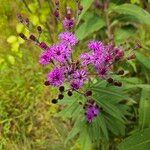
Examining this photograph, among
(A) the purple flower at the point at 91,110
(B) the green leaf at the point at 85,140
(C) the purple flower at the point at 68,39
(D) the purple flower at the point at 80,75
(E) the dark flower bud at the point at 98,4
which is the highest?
(E) the dark flower bud at the point at 98,4

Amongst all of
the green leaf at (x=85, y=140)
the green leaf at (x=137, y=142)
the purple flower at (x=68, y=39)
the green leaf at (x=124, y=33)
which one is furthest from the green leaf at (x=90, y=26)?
the purple flower at (x=68, y=39)

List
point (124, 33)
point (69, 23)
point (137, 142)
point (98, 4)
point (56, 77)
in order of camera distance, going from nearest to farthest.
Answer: point (56, 77), point (69, 23), point (137, 142), point (98, 4), point (124, 33)

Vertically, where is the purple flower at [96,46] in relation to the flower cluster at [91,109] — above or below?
above

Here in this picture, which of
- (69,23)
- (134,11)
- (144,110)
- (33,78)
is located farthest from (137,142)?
(33,78)

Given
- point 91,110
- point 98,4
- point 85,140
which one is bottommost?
point 85,140

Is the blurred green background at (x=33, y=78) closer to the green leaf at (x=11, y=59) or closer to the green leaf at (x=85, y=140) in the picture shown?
the green leaf at (x=11, y=59)

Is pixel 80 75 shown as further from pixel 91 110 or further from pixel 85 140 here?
pixel 85 140

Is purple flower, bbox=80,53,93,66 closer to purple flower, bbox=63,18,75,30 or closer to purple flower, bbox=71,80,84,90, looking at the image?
purple flower, bbox=71,80,84,90

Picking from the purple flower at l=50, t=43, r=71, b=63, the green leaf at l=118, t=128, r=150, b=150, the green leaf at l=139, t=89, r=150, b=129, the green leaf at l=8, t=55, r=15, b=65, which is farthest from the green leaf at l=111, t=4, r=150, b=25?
the green leaf at l=8, t=55, r=15, b=65
